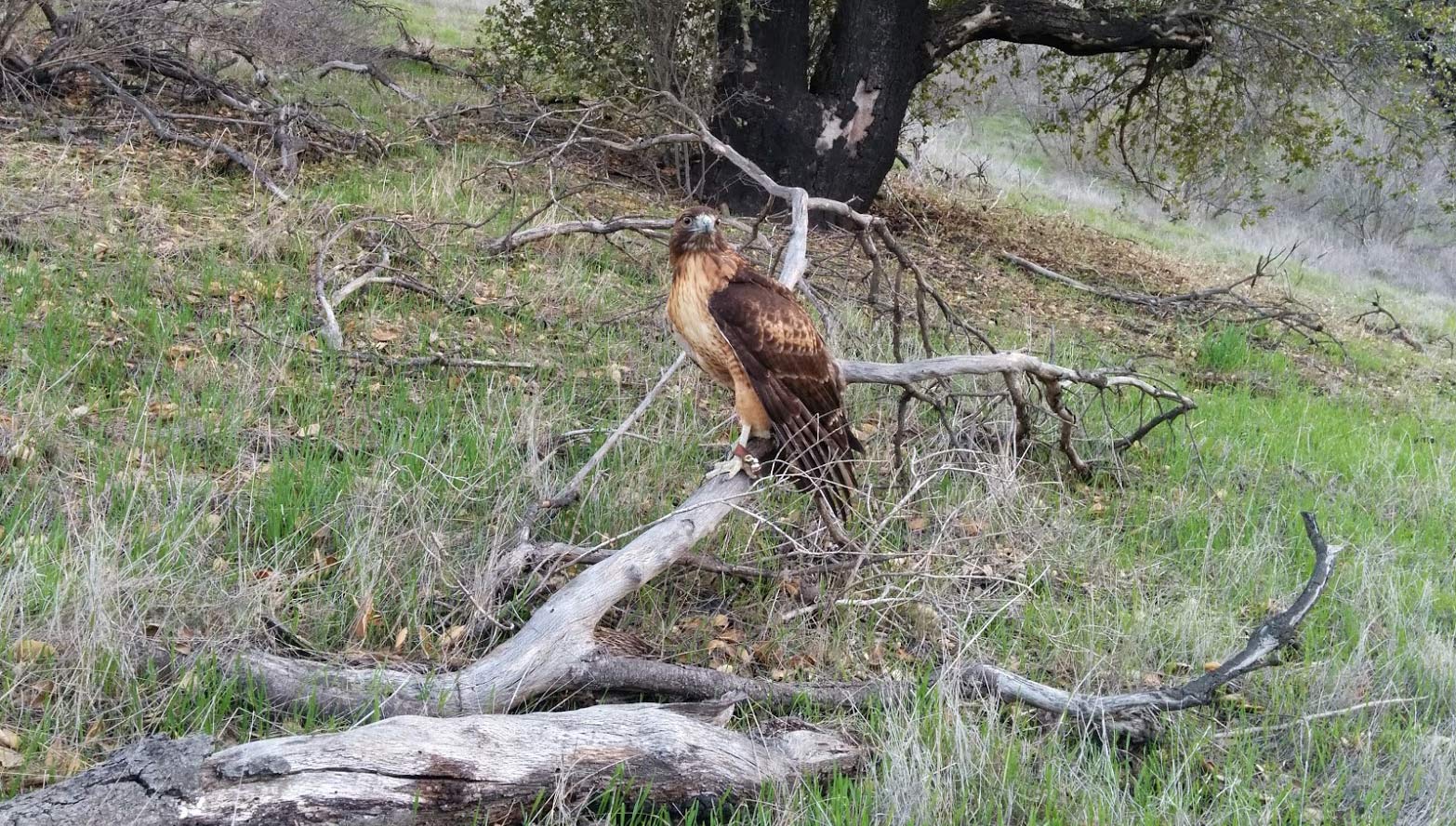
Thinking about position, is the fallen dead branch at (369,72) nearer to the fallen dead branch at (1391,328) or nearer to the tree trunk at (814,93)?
the tree trunk at (814,93)

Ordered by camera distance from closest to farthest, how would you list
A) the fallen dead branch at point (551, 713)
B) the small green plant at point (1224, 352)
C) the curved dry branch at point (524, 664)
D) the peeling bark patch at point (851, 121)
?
the fallen dead branch at point (551, 713) → the curved dry branch at point (524, 664) → the small green plant at point (1224, 352) → the peeling bark patch at point (851, 121)

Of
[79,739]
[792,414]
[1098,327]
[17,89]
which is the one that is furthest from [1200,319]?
[17,89]

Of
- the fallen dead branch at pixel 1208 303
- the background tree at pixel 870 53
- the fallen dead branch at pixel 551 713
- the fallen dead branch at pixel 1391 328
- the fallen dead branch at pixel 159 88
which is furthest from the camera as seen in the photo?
the fallen dead branch at pixel 1391 328

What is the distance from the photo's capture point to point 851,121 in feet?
34.7

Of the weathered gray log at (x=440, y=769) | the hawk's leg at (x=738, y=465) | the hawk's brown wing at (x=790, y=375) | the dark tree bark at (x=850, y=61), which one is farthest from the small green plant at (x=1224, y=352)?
the weathered gray log at (x=440, y=769)

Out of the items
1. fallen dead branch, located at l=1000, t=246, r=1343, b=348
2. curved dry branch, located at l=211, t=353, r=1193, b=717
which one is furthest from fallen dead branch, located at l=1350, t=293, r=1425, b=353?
curved dry branch, located at l=211, t=353, r=1193, b=717

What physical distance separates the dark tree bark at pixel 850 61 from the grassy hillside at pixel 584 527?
331 cm

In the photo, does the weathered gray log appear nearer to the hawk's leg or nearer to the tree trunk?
the hawk's leg

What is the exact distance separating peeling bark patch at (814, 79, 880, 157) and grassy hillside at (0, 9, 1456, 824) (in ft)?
11.0

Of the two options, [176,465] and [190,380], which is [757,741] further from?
[190,380]

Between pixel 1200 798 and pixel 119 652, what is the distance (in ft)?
10.5

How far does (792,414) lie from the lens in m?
4.17

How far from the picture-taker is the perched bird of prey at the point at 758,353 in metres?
4.08

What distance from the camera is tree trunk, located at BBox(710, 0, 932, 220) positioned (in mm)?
10391
